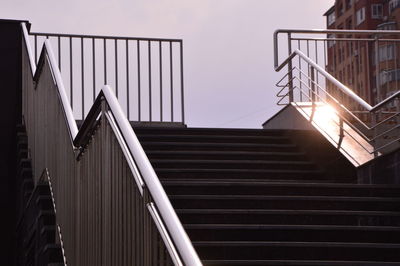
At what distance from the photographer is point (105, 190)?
5680 millimetres

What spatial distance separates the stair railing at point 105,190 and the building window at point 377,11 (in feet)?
276

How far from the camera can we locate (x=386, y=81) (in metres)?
13.2

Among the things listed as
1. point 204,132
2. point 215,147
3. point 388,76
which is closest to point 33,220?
point 215,147

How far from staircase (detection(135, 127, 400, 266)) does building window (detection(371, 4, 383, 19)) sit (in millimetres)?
81314

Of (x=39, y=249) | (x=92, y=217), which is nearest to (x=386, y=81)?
(x=39, y=249)

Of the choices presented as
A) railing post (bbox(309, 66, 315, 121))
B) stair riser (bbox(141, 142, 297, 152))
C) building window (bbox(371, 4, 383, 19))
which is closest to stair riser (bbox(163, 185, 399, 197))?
stair riser (bbox(141, 142, 297, 152))

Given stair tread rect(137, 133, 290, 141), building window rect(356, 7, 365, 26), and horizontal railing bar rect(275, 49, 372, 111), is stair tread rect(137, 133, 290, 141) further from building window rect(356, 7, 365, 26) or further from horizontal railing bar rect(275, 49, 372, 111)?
building window rect(356, 7, 365, 26)

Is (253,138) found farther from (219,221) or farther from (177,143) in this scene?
(219,221)

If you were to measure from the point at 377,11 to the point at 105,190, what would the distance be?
8784 centimetres

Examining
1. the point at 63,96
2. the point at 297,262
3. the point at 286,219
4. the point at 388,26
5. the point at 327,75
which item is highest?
the point at 388,26

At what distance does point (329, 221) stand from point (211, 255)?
4.79 feet

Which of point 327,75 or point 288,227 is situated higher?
point 327,75

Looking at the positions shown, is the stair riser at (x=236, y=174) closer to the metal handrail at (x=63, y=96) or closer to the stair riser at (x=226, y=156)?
the stair riser at (x=226, y=156)

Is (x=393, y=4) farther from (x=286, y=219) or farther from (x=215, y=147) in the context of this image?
(x=286, y=219)
